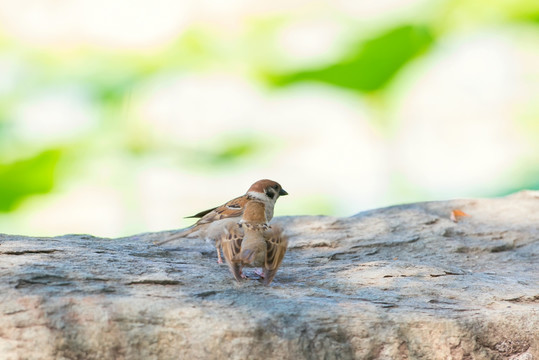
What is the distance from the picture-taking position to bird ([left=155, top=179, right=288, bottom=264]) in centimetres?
467

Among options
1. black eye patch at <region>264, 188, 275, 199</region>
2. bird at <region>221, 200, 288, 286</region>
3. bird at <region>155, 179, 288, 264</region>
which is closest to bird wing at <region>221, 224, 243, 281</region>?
bird at <region>221, 200, 288, 286</region>

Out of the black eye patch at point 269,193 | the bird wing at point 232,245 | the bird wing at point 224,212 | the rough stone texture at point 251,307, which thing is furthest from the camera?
the black eye patch at point 269,193

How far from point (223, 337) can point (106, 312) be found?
1.53 feet

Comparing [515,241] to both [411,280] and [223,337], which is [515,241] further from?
→ [223,337]

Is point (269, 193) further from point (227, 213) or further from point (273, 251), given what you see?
point (273, 251)

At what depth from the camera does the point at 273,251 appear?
11.9ft

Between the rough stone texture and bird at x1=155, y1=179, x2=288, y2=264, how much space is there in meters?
0.22

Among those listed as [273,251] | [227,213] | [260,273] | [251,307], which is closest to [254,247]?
[273,251]

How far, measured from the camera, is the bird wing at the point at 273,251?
11.6 ft

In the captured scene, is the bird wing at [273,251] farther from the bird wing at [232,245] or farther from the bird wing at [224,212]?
the bird wing at [224,212]

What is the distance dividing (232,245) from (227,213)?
1.20 m

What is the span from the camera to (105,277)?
334cm

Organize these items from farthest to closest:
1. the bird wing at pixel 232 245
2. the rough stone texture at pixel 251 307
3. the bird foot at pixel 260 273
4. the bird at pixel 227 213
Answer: the bird at pixel 227 213
the bird foot at pixel 260 273
the bird wing at pixel 232 245
the rough stone texture at pixel 251 307

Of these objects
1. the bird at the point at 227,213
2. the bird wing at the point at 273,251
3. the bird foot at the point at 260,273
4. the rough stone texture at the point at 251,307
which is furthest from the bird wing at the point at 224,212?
the bird wing at the point at 273,251
